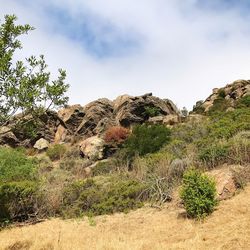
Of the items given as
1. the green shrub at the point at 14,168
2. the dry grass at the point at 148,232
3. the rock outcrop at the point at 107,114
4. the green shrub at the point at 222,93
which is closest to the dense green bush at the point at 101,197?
the dry grass at the point at 148,232

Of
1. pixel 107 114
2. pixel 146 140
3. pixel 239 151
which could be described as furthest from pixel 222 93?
pixel 239 151

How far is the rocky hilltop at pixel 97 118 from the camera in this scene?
3731 cm

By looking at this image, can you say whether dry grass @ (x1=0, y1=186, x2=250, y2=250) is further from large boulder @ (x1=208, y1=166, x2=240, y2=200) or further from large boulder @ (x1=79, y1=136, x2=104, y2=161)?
large boulder @ (x1=79, y1=136, x2=104, y2=161)

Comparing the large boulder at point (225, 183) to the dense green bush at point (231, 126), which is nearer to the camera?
the large boulder at point (225, 183)

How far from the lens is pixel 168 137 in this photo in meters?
25.1

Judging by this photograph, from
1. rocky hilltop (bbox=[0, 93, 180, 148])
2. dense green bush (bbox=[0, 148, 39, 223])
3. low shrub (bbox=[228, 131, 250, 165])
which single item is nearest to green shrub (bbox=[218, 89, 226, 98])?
rocky hilltop (bbox=[0, 93, 180, 148])

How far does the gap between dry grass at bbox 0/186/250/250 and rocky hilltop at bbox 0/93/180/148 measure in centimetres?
2159

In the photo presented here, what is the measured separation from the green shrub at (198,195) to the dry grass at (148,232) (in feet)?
1.00

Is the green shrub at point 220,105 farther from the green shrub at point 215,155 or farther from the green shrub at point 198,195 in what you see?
the green shrub at point 198,195

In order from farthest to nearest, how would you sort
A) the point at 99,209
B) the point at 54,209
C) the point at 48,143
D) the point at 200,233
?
the point at 48,143, the point at 54,209, the point at 99,209, the point at 200,233

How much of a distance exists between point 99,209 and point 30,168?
587cm

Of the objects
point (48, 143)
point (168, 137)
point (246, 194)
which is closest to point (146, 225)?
point (246, 194)

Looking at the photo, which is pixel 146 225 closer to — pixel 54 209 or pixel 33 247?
pixel 33 247

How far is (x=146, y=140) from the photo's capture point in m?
24.9
